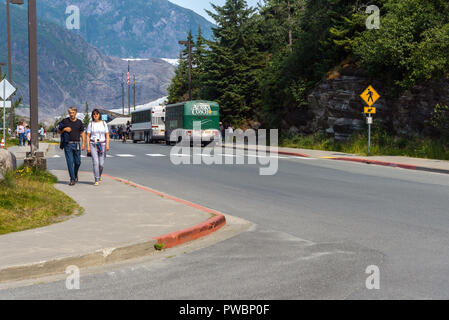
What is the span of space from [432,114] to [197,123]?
19.8 m

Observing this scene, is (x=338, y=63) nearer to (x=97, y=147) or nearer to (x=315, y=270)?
(x=97, y=147)

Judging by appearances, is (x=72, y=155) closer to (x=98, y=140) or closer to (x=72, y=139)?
(x=72, y=139)

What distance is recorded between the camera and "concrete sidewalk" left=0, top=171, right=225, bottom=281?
609 centimetres

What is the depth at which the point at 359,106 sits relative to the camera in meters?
31.8

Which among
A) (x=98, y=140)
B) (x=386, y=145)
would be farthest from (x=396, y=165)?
(x=98, y=140)

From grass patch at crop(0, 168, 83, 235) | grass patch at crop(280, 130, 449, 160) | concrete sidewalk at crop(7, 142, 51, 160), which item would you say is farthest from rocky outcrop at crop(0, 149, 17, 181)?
grass patch at crop(280, 130, 449, 160)

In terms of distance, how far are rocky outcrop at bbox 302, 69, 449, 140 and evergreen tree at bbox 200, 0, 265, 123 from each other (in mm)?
14496

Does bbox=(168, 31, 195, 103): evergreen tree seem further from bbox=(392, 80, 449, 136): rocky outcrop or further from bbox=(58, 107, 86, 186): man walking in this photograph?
bbox=(58, 107, 86, 186): man walking

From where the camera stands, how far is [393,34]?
2709cm

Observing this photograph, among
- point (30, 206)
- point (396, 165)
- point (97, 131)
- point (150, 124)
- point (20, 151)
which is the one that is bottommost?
point (30, 206)

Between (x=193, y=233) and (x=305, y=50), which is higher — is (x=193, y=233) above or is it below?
below

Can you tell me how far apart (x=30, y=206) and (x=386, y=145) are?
22016mm

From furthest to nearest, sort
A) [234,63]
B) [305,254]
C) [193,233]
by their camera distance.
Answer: [234,63] → [193,233] → [305,254]
